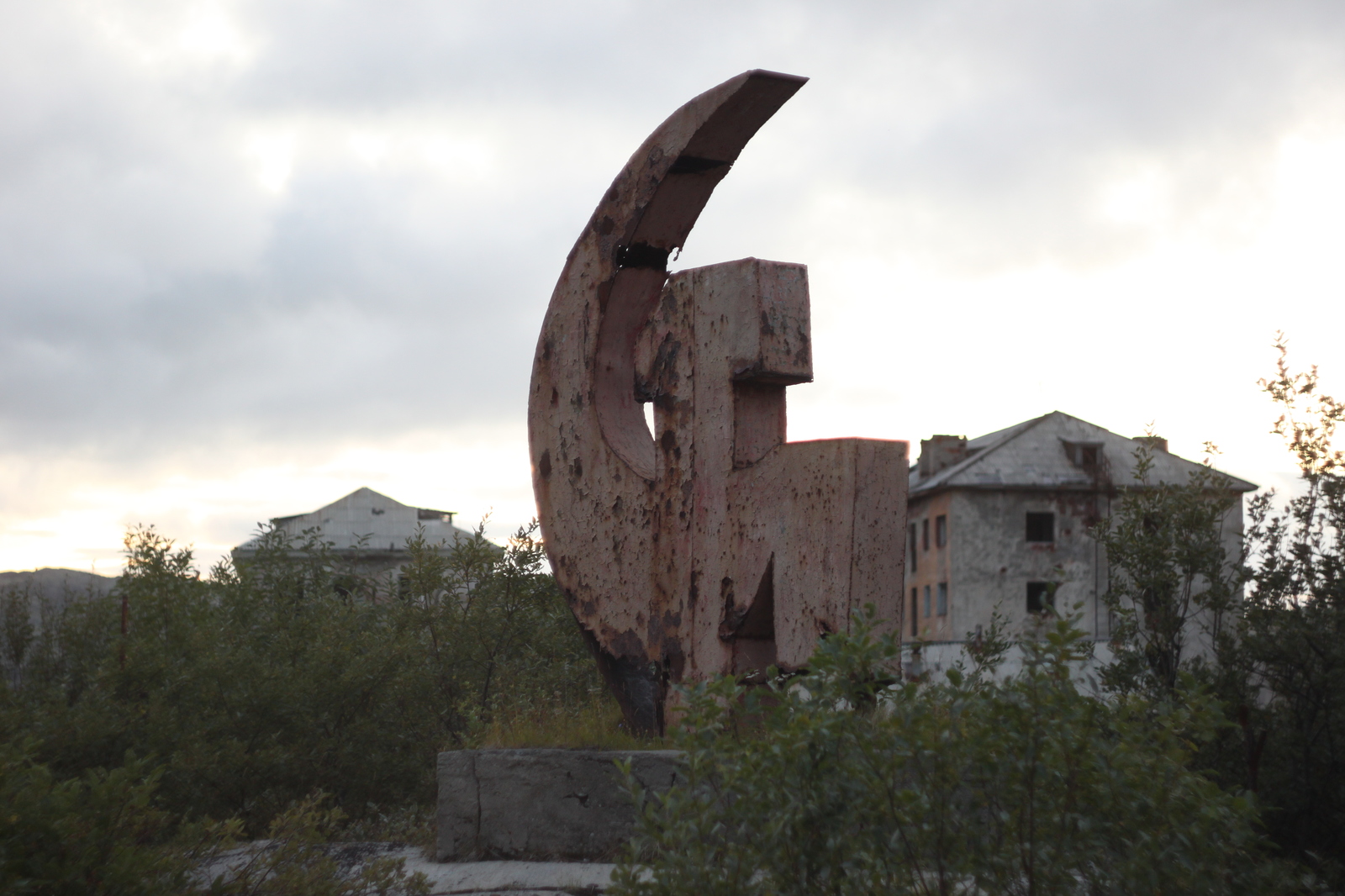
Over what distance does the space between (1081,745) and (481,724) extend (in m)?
3.95

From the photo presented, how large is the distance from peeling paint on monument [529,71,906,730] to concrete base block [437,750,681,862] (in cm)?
55

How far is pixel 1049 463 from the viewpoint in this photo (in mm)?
31562

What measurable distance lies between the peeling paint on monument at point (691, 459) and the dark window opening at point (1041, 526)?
2686 cm

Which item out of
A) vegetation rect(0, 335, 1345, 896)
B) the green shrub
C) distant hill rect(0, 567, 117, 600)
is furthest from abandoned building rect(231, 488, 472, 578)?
the green shrub

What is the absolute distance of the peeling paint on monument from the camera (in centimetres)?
475

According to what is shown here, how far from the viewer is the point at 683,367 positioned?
5418mm

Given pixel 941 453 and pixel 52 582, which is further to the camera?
pixel 941 453

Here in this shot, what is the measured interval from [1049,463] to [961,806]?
3018 centimetres

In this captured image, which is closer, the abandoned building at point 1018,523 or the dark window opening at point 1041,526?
the abandoned building at point 1018,523

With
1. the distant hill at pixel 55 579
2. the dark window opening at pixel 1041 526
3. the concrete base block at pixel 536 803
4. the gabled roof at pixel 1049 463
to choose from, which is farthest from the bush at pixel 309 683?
the dark window opening at pixel 1041 526

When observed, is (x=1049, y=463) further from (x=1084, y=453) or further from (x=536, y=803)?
(x=536, y=803)

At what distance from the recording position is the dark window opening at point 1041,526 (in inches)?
1214

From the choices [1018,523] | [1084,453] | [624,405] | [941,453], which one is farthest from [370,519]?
[624,405]

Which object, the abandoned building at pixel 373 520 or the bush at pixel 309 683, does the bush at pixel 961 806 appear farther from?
the abandoned building at pixel 373 520
